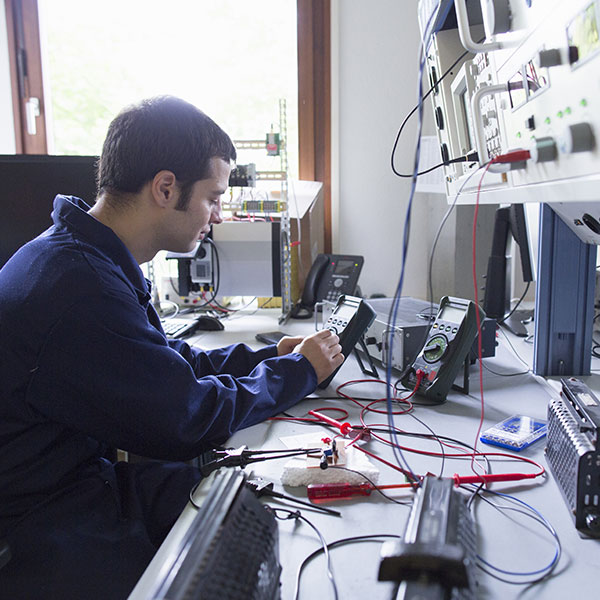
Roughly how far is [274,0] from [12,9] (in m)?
1.17

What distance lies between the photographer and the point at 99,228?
3.28 feet

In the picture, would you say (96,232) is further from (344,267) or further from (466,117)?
(344,267)

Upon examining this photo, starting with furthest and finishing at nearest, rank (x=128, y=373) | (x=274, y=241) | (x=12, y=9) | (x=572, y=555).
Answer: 1. (x=12, y=9)
2. (x=274, y=241)
3. (x=128, y=373)
4. (x=572, y=555)

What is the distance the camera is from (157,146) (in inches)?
41.4

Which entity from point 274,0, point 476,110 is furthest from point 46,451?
point 274,0

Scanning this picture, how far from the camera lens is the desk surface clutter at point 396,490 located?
0.60 meters

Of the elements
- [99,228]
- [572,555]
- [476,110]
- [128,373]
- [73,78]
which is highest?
[73,78]

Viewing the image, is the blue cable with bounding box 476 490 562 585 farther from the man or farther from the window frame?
the window frame

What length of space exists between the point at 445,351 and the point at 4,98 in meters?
2.32

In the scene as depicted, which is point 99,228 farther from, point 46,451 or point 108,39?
point 108,39

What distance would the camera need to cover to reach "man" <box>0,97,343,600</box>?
2.72 ft

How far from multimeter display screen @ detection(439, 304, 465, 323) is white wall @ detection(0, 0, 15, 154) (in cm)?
217

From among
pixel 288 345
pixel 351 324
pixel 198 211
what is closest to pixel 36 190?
pixel 198 211

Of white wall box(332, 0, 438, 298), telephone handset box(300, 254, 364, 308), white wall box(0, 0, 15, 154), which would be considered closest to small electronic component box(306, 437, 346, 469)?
telephone handset box(300, 254, 364, 308)
